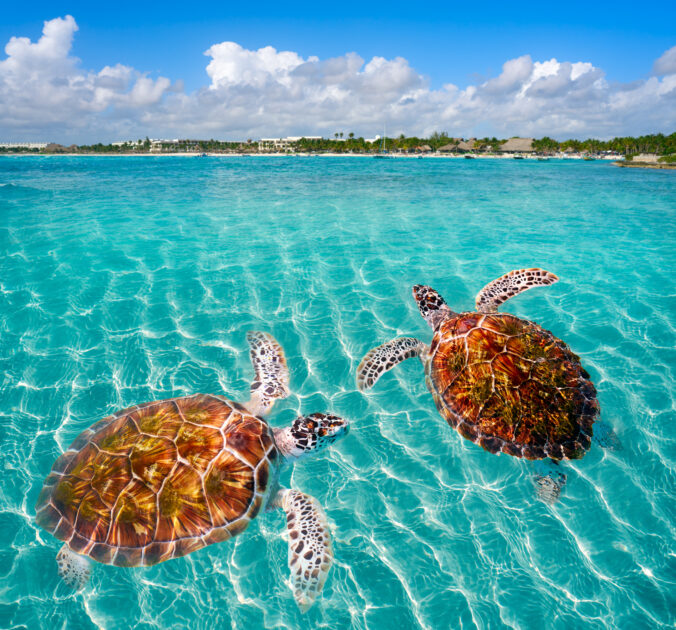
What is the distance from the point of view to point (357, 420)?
5.83 metres

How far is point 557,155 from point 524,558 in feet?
545

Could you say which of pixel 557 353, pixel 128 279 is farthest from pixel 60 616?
pixel 128 279

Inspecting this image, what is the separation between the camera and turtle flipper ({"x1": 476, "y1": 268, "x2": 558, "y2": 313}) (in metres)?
7.56

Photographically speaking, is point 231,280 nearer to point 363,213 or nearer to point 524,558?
point 524,558

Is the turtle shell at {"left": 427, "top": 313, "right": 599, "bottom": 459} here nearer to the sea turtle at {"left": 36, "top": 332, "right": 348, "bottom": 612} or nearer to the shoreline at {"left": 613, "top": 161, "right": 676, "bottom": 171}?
the sea turtle at {"left": 36, "top": 332, "right": 348, "bottom": 612}

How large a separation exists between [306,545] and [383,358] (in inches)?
120

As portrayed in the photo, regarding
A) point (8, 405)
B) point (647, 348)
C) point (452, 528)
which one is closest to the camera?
point (452, 528)

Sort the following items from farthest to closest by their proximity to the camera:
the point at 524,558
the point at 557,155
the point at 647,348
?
1. the point at 557,155
2. the point at 647,348
3. the point at 524,558

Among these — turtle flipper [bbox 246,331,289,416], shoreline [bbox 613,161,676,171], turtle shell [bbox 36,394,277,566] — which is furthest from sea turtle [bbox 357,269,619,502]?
shoreline [bbox 613,161,676,171]

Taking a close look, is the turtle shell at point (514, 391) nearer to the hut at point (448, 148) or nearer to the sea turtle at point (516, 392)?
the sea turtle at point (516, 392)

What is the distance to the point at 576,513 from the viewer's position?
4.54m

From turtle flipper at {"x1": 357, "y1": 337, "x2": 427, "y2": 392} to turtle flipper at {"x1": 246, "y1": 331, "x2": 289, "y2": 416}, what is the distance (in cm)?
123

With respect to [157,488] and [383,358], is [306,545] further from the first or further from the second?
[383,358]

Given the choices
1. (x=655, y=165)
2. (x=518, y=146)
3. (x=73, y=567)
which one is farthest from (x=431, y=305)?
(x=518, y=146)
